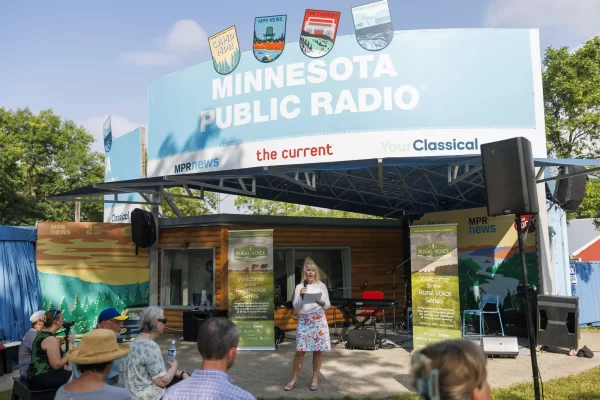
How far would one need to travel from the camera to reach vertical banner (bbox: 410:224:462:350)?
23.1 ft

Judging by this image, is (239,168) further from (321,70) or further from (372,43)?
(372,43)

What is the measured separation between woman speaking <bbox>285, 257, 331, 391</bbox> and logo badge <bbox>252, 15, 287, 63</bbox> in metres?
4.18

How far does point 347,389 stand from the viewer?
5.69 meters

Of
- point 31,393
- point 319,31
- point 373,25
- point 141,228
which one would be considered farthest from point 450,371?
point 141,228

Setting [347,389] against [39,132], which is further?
[39,132]

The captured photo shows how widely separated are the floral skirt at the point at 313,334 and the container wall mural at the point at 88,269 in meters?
5.87

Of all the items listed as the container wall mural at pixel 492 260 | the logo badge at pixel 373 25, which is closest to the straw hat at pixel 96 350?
the logo badge at pixel 373 25

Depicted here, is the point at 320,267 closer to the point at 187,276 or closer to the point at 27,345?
the point at 187,276

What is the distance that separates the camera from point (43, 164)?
2623 centimetres

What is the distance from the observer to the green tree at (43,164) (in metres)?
22.9

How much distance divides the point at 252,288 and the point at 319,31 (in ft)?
14.4

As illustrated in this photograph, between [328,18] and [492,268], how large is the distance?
5397 millimetres

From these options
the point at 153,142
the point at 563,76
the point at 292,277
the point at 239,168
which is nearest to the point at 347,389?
the point at 239,168

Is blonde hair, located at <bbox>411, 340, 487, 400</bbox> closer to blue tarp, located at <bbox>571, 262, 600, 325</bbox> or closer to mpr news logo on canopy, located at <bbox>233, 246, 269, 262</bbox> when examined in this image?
mpr news logo on canopy, located at <bbox>233, 246, 269, 262</bbox>
